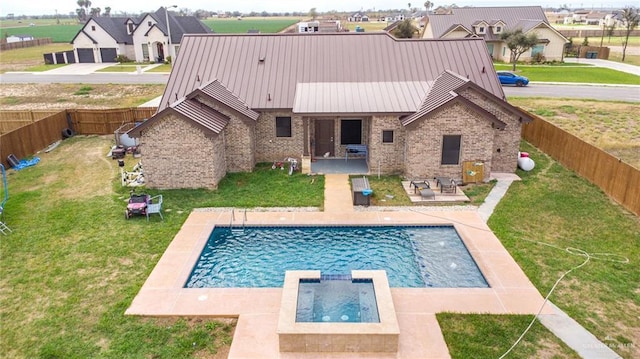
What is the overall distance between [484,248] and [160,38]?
57.5 m

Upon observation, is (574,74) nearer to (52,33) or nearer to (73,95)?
(73,95)

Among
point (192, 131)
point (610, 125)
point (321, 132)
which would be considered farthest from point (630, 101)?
point (192, 131)

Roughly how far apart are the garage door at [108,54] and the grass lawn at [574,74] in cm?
5160

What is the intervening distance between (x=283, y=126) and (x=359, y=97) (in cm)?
425

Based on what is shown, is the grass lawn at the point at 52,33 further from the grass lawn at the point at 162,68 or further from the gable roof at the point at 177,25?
the grass lawn at the point at 162,68

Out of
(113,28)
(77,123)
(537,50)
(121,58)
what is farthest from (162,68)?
(537,50)

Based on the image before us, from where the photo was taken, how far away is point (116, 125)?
30312 mm

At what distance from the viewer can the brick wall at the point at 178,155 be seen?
19781mm

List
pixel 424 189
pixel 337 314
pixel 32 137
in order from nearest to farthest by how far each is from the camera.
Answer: pixel 337 314
pixel 424 189
pixel 32 137

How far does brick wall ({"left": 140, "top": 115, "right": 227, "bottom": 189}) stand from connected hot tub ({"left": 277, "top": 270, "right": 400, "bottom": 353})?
30.3ft

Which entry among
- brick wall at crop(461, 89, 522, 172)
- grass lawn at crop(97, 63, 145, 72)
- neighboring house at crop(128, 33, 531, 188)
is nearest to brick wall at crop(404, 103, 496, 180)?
neighboring house at crop(128, 33, 531, 188)

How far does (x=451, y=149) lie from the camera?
69.2 feet

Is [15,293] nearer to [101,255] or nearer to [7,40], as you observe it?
[101,255]

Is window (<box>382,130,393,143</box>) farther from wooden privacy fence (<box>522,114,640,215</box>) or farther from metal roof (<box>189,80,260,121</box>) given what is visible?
wooden privacy fence (<box>522,114,640,215</box>)
